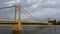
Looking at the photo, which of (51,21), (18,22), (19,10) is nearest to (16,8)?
(19,10)

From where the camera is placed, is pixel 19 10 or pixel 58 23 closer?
pixel 19 10

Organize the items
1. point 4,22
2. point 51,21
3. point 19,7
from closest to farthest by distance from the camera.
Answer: point 4,22
point 19,7
point 51,21

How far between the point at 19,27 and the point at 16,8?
6.07 meters

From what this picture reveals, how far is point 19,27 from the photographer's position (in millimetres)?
70688

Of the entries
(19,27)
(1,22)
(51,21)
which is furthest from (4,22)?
(51,21)

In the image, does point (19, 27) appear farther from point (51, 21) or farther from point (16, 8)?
point (51, 21)

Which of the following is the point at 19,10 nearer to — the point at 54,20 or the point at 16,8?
the point at 16,8

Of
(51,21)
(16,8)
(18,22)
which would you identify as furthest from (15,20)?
(51,21)

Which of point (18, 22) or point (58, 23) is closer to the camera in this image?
point (18, 22)

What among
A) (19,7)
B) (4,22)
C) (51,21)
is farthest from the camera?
(51,21)

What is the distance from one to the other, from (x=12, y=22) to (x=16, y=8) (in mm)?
6794

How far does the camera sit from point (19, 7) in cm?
7219

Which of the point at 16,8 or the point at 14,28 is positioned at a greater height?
the point at 16,8

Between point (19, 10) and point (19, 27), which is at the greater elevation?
point (19, 10)
